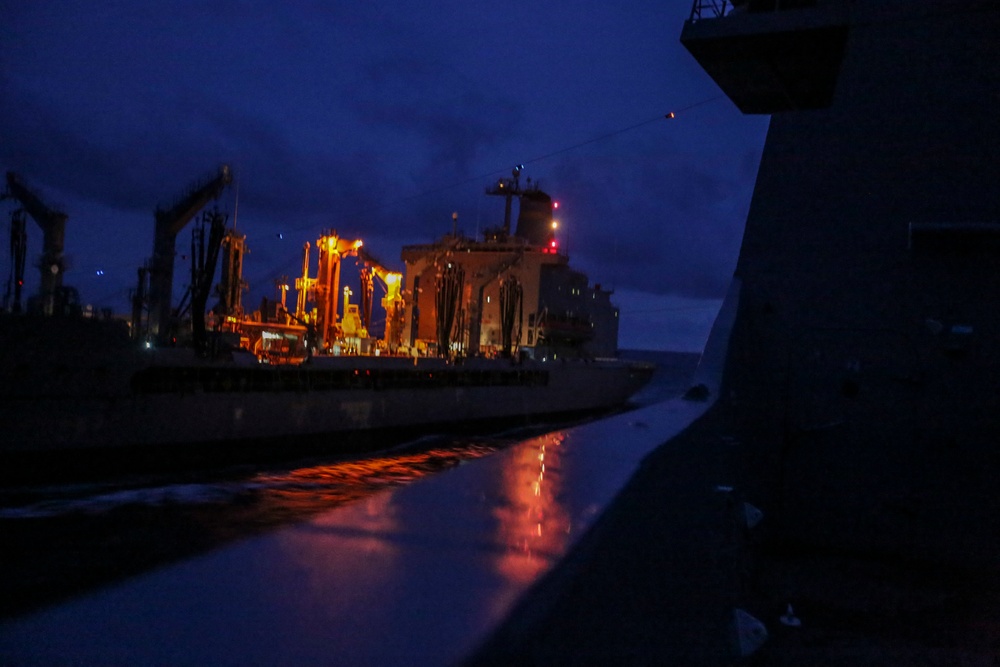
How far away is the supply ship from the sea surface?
1.56m

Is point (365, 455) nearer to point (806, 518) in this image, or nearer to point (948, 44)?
point (806, 518)

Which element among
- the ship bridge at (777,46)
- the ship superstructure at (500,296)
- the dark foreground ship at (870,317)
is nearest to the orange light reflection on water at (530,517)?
the dark foreground ship at (870,317)

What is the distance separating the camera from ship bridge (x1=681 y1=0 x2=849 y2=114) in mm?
8086

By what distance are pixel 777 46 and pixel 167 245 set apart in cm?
2146

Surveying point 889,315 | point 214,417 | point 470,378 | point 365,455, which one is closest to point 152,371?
point 214,417

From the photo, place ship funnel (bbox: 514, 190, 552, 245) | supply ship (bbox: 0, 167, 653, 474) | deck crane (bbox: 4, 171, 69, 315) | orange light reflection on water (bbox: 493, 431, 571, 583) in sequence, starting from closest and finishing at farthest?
orange light reflection on water (bbox: 493, 431, 571, 583) < supply ship (bbox: 0, 167, 653, 474) < deck crane (bbox: 4, 171, 69, 315) < ship funnel (bbox: 514, 190, 552, 245)

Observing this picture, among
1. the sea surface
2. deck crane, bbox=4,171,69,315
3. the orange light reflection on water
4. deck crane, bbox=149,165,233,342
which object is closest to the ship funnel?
deck crane, bbox=149,165,233,342

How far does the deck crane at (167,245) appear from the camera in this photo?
77.5 feet

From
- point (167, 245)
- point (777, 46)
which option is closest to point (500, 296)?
point (167, 245)

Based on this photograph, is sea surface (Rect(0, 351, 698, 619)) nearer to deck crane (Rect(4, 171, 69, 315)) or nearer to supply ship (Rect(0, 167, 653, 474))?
supply ship (Rect(0, 167, 653, 474))

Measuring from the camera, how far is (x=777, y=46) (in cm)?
847

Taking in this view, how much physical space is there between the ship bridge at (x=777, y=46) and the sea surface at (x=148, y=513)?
4269 mm

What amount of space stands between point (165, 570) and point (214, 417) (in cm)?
1659

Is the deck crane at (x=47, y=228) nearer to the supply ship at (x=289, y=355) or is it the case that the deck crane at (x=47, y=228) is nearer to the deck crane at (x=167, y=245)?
the supply ship at (x=289, y=355)
